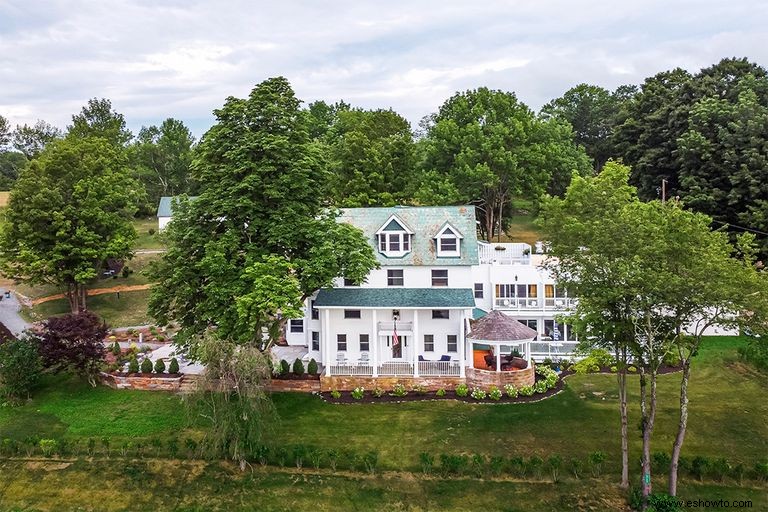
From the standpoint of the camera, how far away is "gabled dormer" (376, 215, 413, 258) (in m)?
31.7

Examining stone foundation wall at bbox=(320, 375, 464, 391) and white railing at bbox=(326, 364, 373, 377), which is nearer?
stone foundation wall at bbox=(320, 375, 464, 391)

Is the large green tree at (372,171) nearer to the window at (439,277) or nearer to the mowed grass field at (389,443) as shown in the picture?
the window at (439,277)

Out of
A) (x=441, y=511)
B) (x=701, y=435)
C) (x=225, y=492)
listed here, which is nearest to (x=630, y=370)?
(x=701, y=435)

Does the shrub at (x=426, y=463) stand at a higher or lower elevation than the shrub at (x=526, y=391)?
lower

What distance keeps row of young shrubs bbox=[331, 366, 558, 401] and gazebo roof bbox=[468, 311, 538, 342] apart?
2.37m

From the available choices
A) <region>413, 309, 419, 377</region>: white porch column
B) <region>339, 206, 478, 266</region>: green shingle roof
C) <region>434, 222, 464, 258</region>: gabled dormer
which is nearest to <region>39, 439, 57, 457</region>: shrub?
<region>413, 309, 419, 377</region>: white porch column

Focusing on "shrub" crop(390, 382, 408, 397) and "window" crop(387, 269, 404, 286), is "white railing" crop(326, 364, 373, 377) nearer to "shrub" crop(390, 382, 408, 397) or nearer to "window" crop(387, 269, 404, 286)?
"shrub" crop(390, 382, 408, 397)

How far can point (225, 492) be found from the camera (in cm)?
1986

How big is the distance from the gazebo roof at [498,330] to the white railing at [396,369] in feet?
11.9

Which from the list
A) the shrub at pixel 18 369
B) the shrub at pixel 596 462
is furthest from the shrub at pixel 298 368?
the shrub at pixel 596 462

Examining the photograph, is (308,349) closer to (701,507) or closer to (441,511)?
(441,511)

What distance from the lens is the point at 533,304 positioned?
3341 centimetres

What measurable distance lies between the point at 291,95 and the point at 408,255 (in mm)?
10984

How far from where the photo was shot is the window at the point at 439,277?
31453mm
